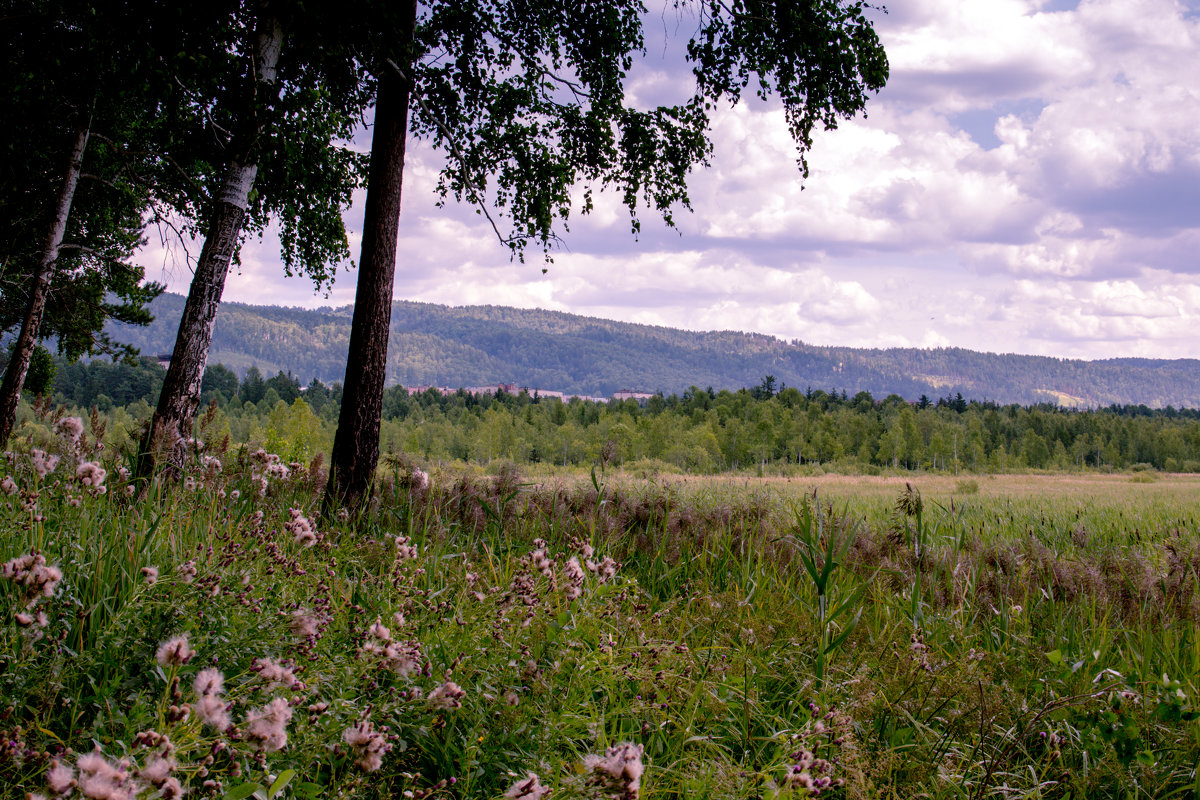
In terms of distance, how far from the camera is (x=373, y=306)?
251 inches

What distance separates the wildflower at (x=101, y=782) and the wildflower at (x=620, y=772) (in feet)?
2.57

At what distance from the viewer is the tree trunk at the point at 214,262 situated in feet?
19.2

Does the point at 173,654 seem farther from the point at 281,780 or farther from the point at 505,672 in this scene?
the point at 505,672

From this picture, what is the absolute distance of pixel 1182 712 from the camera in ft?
8.13

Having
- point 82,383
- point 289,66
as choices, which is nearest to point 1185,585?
point 289,66

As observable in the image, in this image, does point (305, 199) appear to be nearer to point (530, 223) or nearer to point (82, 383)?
point (530, 223)

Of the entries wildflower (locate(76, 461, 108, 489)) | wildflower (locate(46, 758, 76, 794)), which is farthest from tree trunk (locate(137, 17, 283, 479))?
wildflower (locate(46, 758, 76, 794))

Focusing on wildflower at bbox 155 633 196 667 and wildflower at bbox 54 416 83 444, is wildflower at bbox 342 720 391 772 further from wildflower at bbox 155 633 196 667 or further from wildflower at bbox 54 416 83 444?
wildflower at bbox 54 416 83 444

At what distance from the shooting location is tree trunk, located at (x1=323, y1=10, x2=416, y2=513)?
20.3ft

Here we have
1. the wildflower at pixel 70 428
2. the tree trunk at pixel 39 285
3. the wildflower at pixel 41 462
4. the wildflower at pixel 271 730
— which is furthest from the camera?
the tree trunk at pixel 39 285

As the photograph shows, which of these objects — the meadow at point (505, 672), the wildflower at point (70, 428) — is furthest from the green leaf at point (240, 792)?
the wildflower at point (70, 428)

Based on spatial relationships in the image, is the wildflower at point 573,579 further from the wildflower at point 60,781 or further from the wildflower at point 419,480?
the wildflower at point 419,480

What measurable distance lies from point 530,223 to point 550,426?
80725mm

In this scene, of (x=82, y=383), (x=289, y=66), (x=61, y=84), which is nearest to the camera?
(x=61, y=84)
